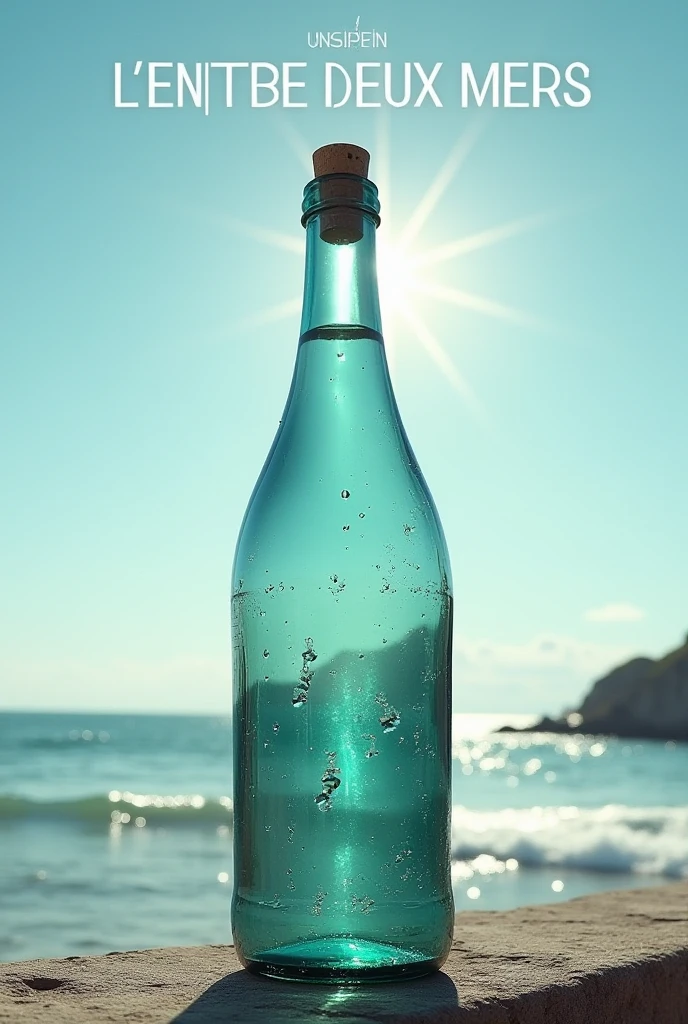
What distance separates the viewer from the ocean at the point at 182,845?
659 centimetres

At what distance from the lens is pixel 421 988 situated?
1020mm

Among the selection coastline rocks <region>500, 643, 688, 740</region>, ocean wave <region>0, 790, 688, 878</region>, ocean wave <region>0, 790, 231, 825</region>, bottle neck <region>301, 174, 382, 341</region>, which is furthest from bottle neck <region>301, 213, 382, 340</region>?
coastline rocks <region>500, 643, 688, 740</region>

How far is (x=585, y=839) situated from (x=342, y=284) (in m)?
10.9

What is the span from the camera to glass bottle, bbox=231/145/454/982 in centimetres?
102

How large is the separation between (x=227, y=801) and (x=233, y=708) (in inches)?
571

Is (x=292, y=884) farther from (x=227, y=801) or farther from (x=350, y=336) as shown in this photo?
(x=227, y=801)

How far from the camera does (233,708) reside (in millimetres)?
1113

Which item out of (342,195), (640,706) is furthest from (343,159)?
(640,706)

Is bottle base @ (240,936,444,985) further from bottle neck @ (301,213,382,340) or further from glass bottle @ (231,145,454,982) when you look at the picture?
bottle neck @ (301,213,382,340)

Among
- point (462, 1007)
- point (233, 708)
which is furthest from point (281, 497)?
point (462, 1007)

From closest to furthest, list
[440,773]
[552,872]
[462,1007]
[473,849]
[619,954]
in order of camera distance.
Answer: [462,1007]
[440,773]
[619,954]
[552,872]
[473,849]

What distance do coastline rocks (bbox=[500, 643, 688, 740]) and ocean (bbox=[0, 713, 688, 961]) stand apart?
2985 cm

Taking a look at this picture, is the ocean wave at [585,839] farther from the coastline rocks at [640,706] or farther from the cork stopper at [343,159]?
the coastline rocks at [640,706]

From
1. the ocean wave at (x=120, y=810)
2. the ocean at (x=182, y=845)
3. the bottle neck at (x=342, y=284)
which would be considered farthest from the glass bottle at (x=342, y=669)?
the ocean wave at (x=120, y=810)
